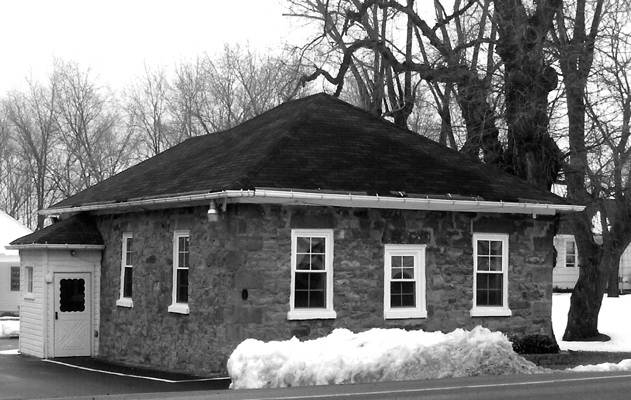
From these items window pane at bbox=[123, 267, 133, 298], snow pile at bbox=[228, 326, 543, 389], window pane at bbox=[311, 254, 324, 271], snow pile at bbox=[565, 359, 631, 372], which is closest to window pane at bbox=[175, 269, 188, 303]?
window pane at bbox=[123, 267, 133, 298]

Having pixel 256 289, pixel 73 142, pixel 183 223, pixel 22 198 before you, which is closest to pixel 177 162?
pixel 183 223

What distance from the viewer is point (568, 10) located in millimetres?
26875

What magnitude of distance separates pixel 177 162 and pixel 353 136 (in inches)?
186

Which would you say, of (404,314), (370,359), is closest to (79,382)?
(370,359)

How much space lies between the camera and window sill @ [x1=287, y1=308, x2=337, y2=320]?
19125 millimetres

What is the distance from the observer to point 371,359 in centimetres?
1642

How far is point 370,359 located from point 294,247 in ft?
11.8

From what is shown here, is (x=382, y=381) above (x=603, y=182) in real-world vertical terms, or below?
below

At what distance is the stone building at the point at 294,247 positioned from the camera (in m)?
19.0

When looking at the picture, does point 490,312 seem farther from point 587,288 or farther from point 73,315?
point 73,315

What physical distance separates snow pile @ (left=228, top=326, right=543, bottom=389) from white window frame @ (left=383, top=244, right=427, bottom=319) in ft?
8.83

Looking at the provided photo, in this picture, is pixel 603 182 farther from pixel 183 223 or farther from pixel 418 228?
pixel 183 223

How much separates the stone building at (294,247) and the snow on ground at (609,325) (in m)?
4.59

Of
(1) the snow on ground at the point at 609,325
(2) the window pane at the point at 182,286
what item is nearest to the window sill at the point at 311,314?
(2) the window pane at the point at 182,286
